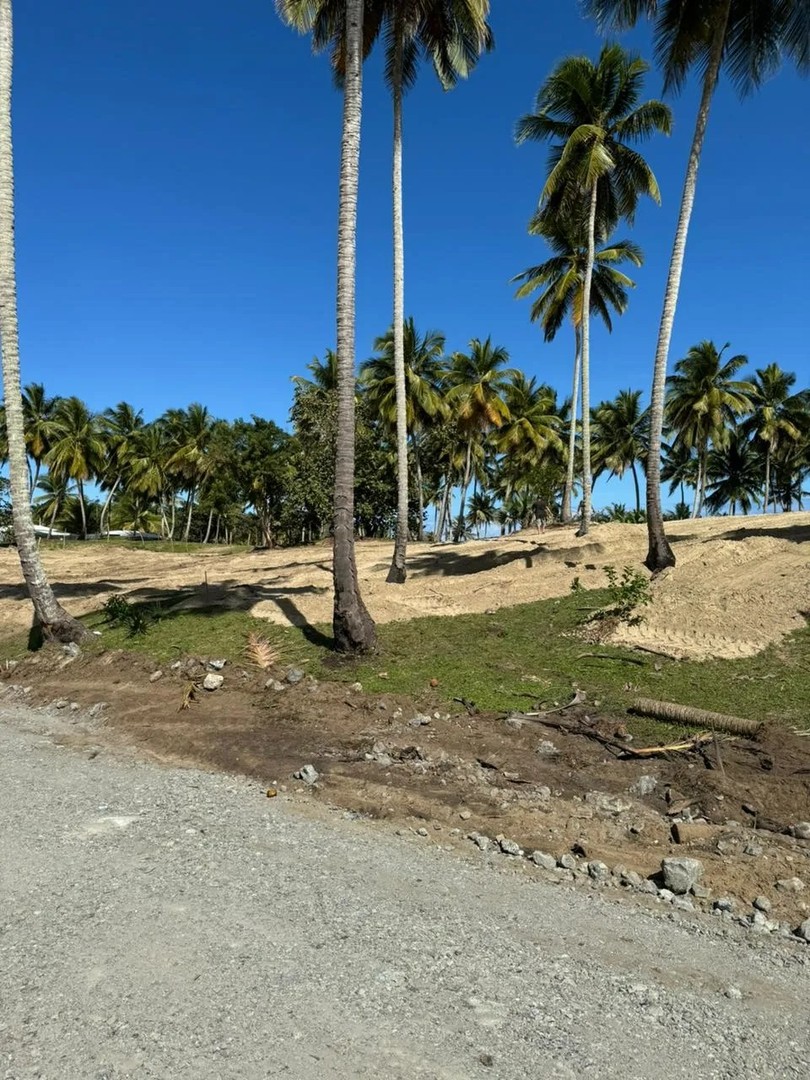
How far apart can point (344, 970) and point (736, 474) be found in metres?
63.8

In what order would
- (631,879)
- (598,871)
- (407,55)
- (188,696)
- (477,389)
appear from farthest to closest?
1. (477,389)
2. (407,55)
3. (188,696)
4. (598,871)
5. (631,879)

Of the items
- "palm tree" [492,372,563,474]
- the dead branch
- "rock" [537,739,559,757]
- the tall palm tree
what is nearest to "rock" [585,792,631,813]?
"rock" [537,739,559,757]

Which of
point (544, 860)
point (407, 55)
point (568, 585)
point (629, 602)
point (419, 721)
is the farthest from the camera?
point (407, 55)

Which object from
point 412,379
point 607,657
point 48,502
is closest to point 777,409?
point 412,379

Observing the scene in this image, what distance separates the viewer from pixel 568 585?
15.7 metres

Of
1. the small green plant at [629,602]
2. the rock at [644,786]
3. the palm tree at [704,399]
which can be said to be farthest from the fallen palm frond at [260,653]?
the palm tree at [704,399]

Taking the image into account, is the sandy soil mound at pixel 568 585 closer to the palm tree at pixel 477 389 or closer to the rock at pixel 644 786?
the rock at pixel 644 786

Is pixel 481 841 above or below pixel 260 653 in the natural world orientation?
below

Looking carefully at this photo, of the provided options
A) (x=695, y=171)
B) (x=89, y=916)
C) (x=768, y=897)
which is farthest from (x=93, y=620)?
(x=695, y=171)

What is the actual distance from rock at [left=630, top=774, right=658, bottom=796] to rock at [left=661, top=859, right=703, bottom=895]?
65.1 inches

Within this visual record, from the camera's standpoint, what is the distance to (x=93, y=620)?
16391mm

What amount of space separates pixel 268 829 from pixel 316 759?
1.97 meters

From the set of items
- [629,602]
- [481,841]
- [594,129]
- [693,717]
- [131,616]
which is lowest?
[481,841]

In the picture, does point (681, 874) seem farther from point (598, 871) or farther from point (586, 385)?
point (586, 385)
